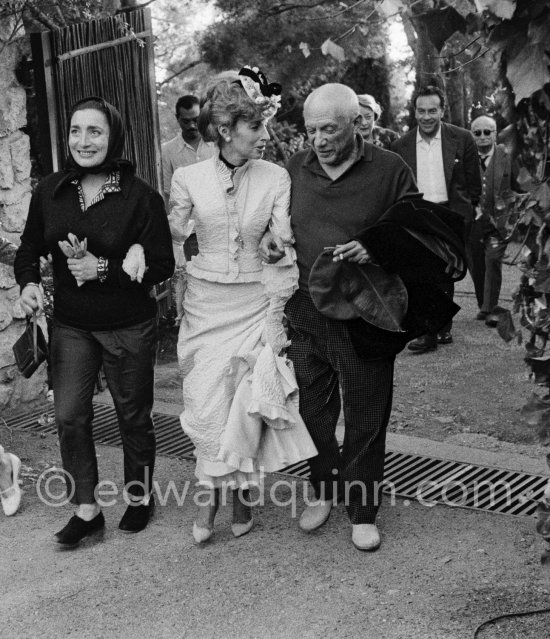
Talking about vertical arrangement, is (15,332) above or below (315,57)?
below

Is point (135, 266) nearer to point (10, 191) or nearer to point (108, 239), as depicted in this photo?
point (108, 239)

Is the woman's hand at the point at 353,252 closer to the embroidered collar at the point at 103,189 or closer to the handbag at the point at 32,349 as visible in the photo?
the embroidered collar at the point at 103,189

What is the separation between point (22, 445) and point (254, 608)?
8.50 ft

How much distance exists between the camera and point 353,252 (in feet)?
13.1

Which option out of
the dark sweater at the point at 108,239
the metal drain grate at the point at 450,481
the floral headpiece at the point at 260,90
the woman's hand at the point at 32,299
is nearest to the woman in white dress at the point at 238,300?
the floral headpiece at the point at 260,90

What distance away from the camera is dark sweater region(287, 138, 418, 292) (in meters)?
4.15

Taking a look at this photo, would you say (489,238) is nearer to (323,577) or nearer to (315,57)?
(323,577)

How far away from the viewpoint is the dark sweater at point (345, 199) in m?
4.15

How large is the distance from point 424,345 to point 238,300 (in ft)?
13.1

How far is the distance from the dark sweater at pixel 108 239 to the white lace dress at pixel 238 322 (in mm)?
143

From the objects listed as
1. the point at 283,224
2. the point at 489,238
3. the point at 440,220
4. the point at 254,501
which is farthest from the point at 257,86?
the point at 254,501

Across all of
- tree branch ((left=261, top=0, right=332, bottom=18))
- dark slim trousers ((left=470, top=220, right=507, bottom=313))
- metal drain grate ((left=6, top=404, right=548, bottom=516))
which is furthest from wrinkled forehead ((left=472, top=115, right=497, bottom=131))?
metal drain grate ((left=6, top=404, right=548, bottom=516))

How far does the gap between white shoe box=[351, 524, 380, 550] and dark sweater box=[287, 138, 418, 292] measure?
110 centimetres

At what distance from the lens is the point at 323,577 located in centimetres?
397
